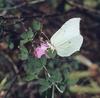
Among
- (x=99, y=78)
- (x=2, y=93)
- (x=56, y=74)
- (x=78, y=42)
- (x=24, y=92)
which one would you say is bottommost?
(x=99, y=78)

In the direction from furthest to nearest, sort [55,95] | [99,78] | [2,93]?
[99,78], [2,93], [55,95]

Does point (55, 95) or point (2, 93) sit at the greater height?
point (55, 95)

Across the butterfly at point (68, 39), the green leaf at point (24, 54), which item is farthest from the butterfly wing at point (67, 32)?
the green leaf at point (24, 54)

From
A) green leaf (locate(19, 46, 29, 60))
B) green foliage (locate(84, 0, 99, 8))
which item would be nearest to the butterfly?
green leaf (locate(19, 46, 29, 60))

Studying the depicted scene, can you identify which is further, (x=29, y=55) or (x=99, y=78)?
(x=99, y=78)

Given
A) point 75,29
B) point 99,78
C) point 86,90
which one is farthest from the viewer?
point 99,78

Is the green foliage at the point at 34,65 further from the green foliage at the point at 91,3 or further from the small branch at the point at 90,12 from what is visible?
the green foliage at the point at 91,3

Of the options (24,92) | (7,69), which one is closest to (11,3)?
(7,69)

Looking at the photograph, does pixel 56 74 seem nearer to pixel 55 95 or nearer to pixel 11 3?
pixel 55 95

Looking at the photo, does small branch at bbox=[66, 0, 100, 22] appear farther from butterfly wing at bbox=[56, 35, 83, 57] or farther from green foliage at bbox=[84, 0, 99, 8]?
butterfly wing at bbox=[56, 35, 83, 57]
